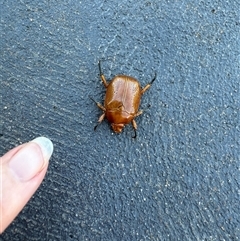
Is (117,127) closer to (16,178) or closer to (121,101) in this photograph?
(121,101)

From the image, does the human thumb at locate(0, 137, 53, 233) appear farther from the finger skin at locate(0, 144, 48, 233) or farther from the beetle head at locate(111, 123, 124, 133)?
the beetle head at locate(111, 123, 124, 133)

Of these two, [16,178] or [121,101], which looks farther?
[121,101]

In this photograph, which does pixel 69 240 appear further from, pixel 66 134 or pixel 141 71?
pixel 141 71

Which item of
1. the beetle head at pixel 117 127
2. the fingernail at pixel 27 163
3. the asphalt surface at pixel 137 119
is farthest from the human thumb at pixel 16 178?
the beetle head at pixel 117 127

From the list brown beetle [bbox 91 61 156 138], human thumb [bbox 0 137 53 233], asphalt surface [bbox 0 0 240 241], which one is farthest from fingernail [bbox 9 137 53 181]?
brown beetle [bbox 91 61 156 138]

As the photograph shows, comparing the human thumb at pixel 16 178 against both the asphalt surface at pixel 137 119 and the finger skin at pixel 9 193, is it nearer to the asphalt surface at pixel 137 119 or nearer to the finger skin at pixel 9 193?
Result: the finger skin at pixel 9 193

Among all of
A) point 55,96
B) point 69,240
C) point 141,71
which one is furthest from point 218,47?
point 69,240

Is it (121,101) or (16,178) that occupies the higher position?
(121,101)

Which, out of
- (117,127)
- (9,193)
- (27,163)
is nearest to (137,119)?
(117,127)
